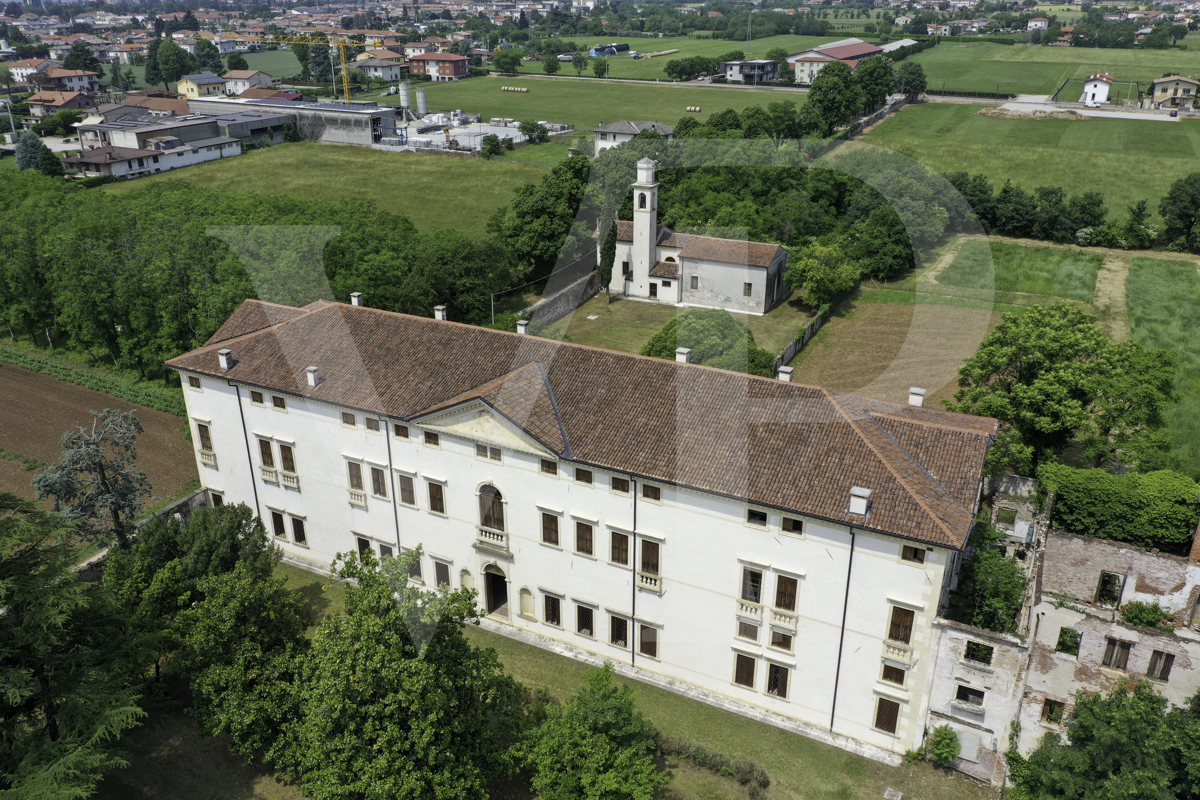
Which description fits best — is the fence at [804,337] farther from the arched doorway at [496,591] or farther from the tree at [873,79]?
the tree at [873,79]

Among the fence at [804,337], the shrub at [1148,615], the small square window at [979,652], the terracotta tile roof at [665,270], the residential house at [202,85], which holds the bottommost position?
the fence at [804,337]

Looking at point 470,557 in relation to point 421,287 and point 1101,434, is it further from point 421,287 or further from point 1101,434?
point 1101,434

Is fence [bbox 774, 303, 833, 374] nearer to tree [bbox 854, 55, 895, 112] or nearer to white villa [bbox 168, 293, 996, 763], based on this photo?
white villa [bbox 168, 293, 996, 763]

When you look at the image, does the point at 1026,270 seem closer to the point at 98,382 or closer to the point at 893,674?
the point at 893,674

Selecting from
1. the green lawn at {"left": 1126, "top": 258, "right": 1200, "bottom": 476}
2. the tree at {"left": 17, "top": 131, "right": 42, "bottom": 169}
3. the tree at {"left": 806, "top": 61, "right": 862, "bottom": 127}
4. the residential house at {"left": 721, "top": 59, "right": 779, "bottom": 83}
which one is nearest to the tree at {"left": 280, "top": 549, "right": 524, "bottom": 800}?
the green lawn at {"left": 1126, "top": 258, "right": 1200, "bottom": 476}

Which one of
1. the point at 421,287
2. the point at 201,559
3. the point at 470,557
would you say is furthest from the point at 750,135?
the point at 201,559

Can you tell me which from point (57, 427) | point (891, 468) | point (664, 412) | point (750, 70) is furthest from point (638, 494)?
point (750, 70)

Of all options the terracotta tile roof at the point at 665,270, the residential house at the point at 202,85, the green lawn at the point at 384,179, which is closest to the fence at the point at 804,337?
the terracotta tile roof at the point at 665,270
